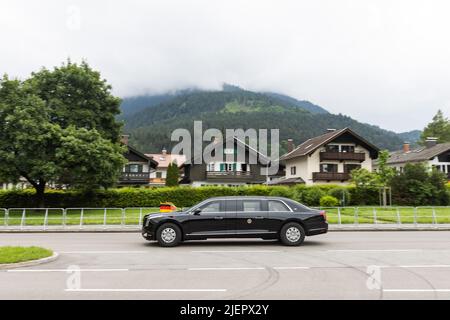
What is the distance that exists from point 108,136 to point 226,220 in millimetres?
25792

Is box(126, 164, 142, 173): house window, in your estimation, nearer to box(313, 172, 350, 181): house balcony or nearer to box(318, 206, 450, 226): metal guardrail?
box(313, 172, 350, 181): house balcony

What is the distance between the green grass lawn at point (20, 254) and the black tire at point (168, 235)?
338 centimetres

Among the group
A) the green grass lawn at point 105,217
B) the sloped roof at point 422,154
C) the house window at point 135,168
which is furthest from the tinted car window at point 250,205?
the house window at point 135,168

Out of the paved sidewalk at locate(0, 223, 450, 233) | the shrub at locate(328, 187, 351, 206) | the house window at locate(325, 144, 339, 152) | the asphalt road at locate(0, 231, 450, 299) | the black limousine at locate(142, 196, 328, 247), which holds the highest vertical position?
the house window at locate(325, 144, 339, 152)

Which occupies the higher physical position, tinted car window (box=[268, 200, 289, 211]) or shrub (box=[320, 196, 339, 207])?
shrub (box=[320, 196, 339, 207])

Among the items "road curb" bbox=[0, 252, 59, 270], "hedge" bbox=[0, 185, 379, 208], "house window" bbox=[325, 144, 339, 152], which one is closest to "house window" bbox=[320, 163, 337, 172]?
"house window" bbox=[325, 144, 339, 152]

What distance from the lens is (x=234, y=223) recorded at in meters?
13.5

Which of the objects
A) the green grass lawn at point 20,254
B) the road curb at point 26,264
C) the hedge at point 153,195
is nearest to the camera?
the road curb at point 26,264

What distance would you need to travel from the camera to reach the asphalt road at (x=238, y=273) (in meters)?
7.14

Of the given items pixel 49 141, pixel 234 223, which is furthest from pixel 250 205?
pixel 49 141

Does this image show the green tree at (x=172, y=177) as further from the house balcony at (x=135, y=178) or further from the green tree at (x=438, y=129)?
the green tree at (x=438, y=129)

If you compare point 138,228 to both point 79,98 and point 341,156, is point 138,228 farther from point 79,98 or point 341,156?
point 341,156

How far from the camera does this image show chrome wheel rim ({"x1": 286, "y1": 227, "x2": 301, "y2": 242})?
13.5m
